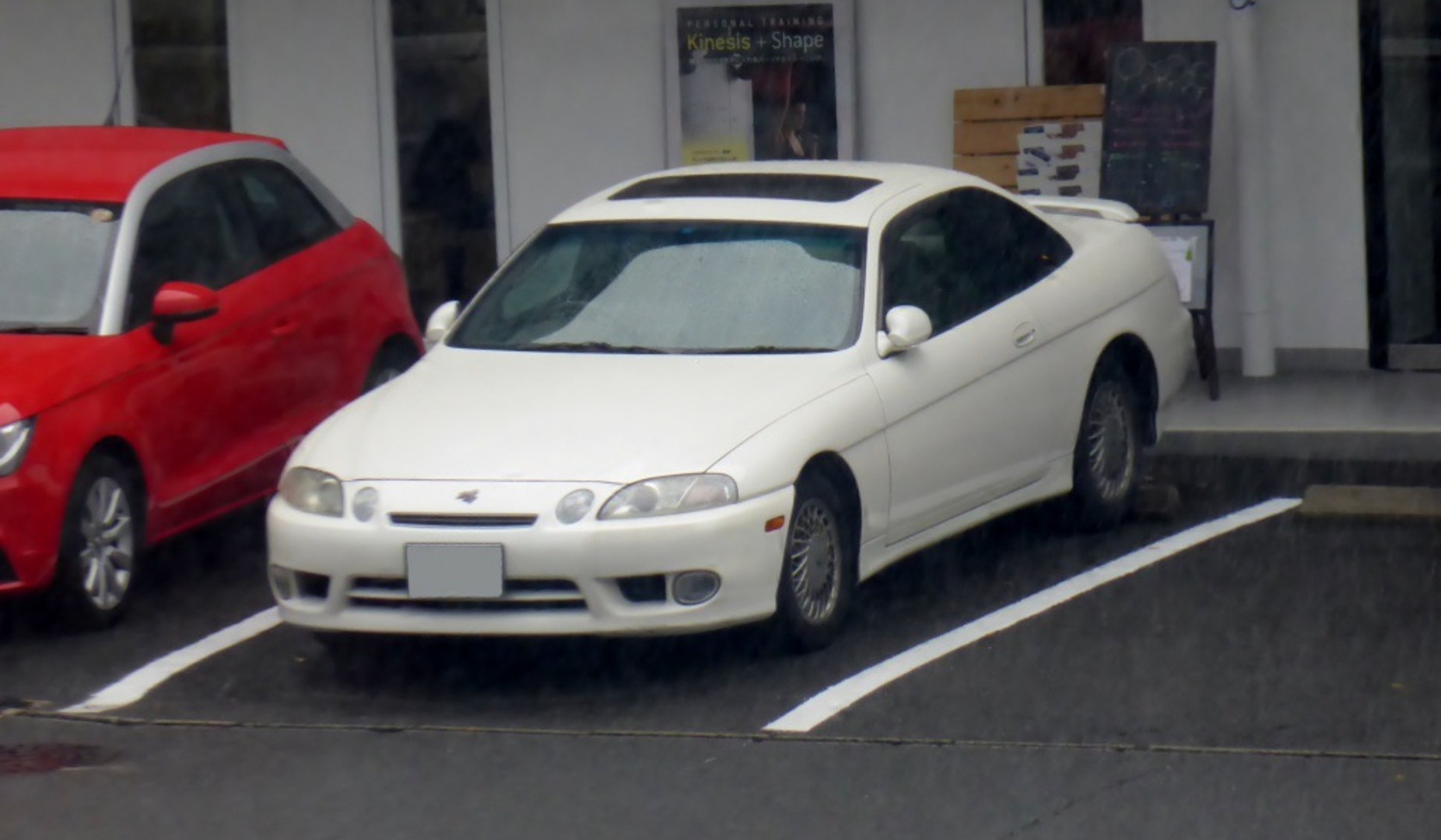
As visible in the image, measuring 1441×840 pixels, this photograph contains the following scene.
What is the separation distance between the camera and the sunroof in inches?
354

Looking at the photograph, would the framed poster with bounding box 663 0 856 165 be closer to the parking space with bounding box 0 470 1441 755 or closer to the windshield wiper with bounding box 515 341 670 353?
the parking space with bounding box 0 470 1441 755

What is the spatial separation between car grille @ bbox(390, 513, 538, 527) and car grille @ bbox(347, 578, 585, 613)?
0.56 feet

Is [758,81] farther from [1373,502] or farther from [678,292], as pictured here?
[678,292]

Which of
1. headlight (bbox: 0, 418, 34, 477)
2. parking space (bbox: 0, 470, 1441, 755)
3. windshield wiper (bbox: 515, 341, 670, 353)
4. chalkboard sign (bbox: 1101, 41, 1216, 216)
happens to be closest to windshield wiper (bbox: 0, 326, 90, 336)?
headlight (bbox: 0, 418, 34, 477)

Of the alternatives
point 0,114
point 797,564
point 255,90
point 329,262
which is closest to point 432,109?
point 255,90

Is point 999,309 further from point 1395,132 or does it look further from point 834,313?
point 1395,132

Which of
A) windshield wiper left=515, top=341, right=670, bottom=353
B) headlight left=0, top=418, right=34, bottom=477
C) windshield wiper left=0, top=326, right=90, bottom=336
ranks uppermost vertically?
windshield wiper left=0, top=326, right=90, bottom=336

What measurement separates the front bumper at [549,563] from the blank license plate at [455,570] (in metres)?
0.02

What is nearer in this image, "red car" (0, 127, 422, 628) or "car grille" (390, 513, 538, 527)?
"car grille" (390, 513, 538, 527)

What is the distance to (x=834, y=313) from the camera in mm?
8438

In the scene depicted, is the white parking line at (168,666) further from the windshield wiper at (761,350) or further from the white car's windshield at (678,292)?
the windshield wiper at (761,350)

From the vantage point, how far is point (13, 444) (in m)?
8.13

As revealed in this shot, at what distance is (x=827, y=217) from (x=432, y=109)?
20.5ft

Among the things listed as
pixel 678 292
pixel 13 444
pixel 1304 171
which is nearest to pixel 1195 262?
pixel 1304 171
